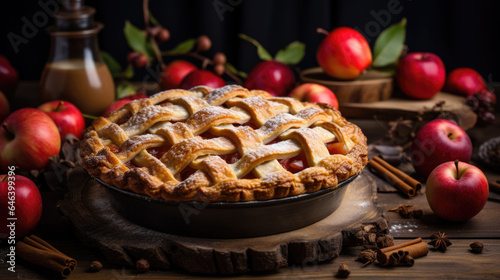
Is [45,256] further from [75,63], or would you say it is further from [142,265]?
[75,63]

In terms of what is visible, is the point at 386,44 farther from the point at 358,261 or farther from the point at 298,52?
the point at 358,261

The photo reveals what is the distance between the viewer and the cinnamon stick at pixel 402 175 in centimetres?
161

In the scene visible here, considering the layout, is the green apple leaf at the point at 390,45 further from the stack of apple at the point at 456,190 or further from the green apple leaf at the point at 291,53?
the stack of apple at the point at 456,190

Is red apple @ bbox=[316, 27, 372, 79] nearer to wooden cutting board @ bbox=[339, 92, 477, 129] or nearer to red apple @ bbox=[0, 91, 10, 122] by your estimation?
wooden cutting board @ bbox=[339, 92, 477, 129]

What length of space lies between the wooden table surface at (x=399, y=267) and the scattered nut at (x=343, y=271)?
1 centimetres

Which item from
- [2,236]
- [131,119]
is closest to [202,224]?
[131,119]

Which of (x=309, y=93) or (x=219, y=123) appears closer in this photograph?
(x=219, y=123)

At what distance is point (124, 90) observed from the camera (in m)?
2.29

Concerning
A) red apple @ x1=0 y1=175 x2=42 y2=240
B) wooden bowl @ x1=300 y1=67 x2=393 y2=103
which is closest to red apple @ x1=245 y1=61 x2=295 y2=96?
wooden bowl @ x1=300 y1=67 x2=393 y2=103

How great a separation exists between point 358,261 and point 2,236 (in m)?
0.86

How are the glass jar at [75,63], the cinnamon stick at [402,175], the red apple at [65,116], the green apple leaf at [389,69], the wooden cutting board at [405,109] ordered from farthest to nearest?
the green apple leaf at [389,69]
the wooden cutting board at [405,109]
the glass jar at [75,63]
the red apple at [65,116]
the cinnamon stick at [402,175]

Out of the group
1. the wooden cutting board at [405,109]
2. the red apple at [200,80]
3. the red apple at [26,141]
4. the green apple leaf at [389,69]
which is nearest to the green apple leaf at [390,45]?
the green apple leaf at [389,69]

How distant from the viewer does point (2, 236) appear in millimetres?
1308

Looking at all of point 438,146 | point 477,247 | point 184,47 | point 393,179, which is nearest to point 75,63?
point 184,47
